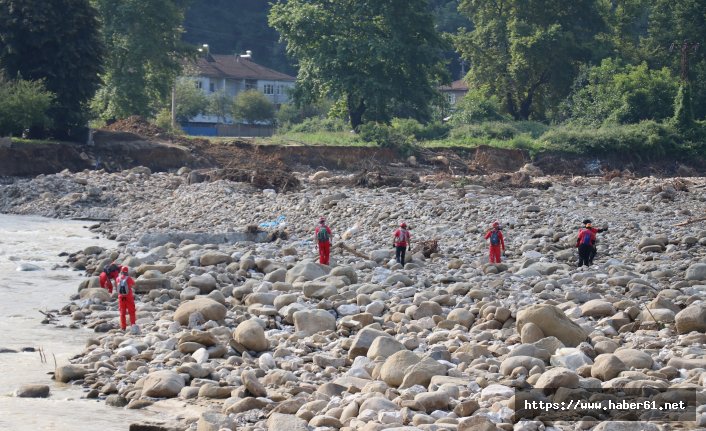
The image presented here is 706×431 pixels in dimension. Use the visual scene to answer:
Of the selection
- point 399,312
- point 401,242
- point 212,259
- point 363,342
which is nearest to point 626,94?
point 401,242

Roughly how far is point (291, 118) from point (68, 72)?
1158 inches

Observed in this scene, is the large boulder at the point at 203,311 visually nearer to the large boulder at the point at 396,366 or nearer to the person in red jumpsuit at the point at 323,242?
the large boulder at the point at 396,366

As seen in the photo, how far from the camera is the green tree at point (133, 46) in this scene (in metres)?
46.6

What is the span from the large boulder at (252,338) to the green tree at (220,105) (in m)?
58.4

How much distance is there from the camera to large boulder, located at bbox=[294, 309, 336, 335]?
13.7m

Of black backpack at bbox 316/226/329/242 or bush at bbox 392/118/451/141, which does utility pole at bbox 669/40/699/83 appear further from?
black backpack at bbox 316/226/329/242

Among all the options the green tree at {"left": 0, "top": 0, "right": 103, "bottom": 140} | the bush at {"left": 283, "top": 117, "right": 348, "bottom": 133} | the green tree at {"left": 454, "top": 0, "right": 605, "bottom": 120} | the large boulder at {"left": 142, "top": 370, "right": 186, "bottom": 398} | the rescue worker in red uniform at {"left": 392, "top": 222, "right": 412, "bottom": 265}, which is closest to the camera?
the large boulder at {"left": 142, "top": 370, "right": 186, "bottom": 398}

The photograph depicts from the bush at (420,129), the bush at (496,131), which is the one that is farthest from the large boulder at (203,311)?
the bush at (496,131)

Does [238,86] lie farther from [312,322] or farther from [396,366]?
[396,366]

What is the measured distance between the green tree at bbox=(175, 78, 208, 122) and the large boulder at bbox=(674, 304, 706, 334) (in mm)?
56676

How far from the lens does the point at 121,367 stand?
1240 centimetres

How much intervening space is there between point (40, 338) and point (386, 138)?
31.6 m

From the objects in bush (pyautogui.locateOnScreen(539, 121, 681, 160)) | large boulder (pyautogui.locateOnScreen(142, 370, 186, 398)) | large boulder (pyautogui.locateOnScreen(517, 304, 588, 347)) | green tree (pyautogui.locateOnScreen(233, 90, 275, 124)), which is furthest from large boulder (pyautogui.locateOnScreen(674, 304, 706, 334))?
green tree (pyautogui.locateOnScreen(233, 90, 275, 124))

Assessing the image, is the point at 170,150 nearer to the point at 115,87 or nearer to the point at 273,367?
the point at 115,87
